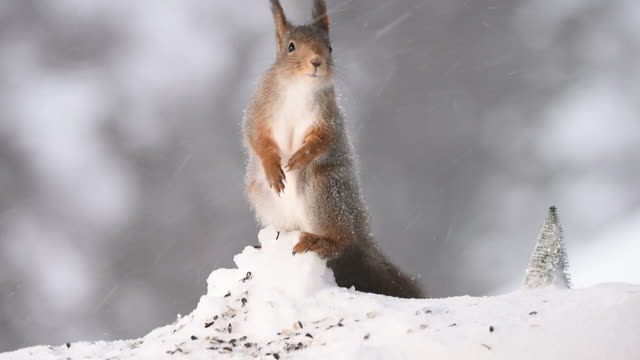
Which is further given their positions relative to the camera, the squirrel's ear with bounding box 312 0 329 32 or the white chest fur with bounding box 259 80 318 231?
the squirrel's ear with bounding box 312 0 329 32

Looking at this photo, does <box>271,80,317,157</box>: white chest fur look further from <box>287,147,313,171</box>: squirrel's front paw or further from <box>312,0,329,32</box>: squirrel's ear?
<box>312,0,329,32</box>: squirrel's ear

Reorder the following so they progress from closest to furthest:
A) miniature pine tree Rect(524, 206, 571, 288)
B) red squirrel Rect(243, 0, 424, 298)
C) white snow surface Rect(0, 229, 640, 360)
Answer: white snow surface Rect(0, 229, 640, 360)
miniature pine tree Rect(524, 206, 571, 288)
red squirrel Rect(243, 0, 424, 298)

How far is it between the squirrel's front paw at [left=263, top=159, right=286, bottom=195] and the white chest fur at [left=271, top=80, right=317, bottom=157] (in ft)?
0.45

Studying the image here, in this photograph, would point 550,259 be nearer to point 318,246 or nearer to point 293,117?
point 318,246

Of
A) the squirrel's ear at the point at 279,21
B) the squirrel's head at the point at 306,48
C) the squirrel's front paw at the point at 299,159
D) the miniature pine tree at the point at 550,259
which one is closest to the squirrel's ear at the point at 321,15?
the squirrel's head at the point at 306,48

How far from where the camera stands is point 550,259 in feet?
13.7

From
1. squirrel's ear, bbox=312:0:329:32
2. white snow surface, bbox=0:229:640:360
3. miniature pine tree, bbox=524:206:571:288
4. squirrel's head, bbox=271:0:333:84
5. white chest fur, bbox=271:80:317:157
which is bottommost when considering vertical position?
white snow surface, bbox=0:229:640:360

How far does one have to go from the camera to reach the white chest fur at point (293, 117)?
4.31m

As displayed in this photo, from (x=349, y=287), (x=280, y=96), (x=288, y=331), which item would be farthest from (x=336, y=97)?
(x=288, y=331)

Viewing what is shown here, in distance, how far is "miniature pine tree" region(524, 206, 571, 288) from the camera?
416 centimetres

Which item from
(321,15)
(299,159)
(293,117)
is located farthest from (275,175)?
(321,15)

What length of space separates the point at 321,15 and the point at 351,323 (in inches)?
61.7

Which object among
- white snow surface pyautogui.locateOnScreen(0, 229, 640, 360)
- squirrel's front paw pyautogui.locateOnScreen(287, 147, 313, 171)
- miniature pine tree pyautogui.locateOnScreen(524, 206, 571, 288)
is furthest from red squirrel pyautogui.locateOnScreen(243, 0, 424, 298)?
miniature pine tree pyautogui.locateOnScreen(524, 206, 571, 288)

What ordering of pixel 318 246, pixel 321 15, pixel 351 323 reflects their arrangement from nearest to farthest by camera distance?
pixel 351 323 < pixel 318 246 < pixel 321 15
